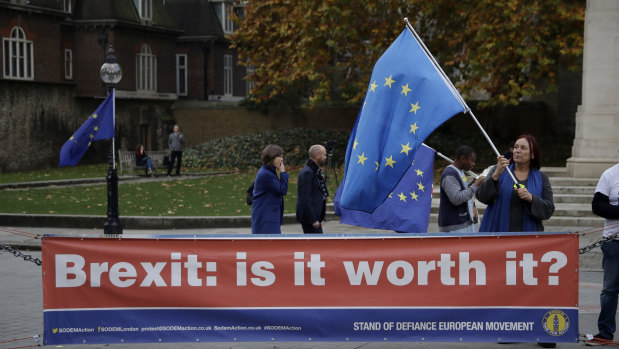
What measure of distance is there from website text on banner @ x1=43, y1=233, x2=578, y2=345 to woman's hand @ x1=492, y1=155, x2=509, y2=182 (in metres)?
0.92

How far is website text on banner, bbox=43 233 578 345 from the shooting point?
7.49 meters

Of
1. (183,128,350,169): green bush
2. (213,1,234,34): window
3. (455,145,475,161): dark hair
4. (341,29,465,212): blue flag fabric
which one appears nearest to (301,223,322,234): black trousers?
(455,145,475,161): dark hair

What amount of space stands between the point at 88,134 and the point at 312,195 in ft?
20.5

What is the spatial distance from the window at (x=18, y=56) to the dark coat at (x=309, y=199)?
30674 millimetres

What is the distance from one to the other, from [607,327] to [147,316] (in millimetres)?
4079

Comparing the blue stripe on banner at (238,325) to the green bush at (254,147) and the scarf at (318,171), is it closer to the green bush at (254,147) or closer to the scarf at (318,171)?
the scarf at (318,171)

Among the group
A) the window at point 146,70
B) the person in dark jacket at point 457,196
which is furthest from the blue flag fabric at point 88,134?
the window at point 146,70

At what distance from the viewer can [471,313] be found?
748 centimetres

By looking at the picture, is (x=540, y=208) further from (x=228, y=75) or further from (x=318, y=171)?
Result: (x=228, y=75)

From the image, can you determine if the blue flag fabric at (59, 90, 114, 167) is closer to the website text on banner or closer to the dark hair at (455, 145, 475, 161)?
the dark hair at (455, 145, 475, 161)

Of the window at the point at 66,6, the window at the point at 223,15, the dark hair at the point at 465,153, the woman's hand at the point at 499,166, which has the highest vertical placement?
the window at the point at 223,15

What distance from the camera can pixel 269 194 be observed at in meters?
11.0

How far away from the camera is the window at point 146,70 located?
47562mm

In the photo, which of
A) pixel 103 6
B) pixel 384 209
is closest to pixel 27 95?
pixel 103 6
